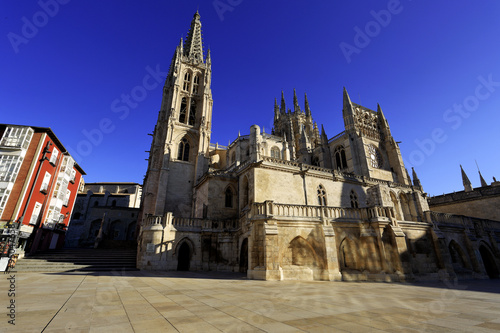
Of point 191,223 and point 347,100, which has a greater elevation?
point 347,100

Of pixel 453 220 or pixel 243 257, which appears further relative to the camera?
pixel 453 220

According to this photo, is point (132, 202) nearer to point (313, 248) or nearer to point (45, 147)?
point (45, 147)

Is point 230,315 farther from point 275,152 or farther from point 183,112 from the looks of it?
point 183,112

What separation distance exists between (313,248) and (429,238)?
31.8 feet

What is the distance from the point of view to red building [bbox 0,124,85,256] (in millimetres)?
20312

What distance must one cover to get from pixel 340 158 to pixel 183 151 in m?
24.6

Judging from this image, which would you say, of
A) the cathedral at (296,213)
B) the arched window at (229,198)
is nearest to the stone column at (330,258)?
the cathedral at (296,213)

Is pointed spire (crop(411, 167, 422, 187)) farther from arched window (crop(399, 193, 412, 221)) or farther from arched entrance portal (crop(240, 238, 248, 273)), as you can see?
arched entrance portal (crop(240, 238, 248, 273))

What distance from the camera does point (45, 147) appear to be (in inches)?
933

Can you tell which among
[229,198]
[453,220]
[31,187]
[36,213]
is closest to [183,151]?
[229,198]

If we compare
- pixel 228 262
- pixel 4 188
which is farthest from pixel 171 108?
pixel 228 262

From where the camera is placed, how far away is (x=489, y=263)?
66.7ft

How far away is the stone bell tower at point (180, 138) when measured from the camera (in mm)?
30656

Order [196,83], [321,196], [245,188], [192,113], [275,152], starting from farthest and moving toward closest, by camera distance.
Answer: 1. [196,83]
2. [275,152]
3. [192,113]
4. [321,196]
5. [245,188]
